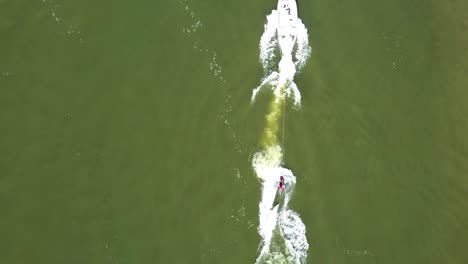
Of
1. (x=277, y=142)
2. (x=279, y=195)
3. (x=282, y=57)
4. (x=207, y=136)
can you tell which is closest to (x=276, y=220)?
(x=279, y=195)

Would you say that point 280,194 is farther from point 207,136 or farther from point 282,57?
point 282,57

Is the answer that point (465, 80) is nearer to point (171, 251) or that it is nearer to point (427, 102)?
point (427, 102)

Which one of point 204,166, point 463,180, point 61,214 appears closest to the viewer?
point 61,214

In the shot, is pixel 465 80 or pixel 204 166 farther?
pixel 465 80

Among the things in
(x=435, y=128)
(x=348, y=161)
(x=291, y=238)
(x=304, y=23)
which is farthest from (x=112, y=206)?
(x=435, y=128)

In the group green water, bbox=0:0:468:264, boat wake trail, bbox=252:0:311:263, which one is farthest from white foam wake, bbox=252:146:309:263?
green water, bbox=0:0:468:264

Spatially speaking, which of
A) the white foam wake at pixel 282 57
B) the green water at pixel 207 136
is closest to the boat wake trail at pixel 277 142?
the white foam wake at pixel 282 57

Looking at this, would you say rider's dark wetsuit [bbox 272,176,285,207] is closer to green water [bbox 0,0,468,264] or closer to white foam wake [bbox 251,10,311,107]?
green water [bbox 0,0,468,264]
